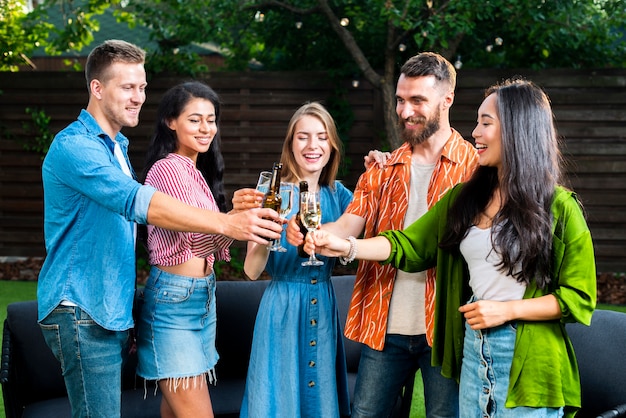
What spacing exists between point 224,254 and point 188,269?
1.43 ft

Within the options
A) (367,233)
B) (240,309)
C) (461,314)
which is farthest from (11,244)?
(461,314)

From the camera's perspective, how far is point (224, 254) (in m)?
3.50

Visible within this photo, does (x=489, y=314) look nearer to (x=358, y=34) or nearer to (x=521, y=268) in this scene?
(x=521, y=268)

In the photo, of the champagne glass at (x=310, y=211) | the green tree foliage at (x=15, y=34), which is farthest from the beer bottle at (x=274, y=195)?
the green tree foliage at (x=15, y=34)

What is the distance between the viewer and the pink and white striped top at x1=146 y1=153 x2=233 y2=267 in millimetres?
3051

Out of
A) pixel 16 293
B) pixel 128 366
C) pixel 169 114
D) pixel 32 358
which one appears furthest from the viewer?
pixel 16 293

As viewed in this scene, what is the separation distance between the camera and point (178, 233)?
3.05 m

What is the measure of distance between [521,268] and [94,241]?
1.57m

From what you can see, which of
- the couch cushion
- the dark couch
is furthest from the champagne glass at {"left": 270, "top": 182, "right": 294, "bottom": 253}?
the couch cushion

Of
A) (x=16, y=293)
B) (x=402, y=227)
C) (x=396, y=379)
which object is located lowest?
(x=16, y=293)

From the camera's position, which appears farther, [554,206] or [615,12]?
[615,12]

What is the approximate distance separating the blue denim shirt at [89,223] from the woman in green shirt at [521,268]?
1232mm

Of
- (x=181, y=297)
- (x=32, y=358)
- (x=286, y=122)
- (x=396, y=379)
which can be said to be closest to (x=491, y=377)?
(x=396, y=379)

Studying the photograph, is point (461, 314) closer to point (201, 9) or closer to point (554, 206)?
point (554, 206)
